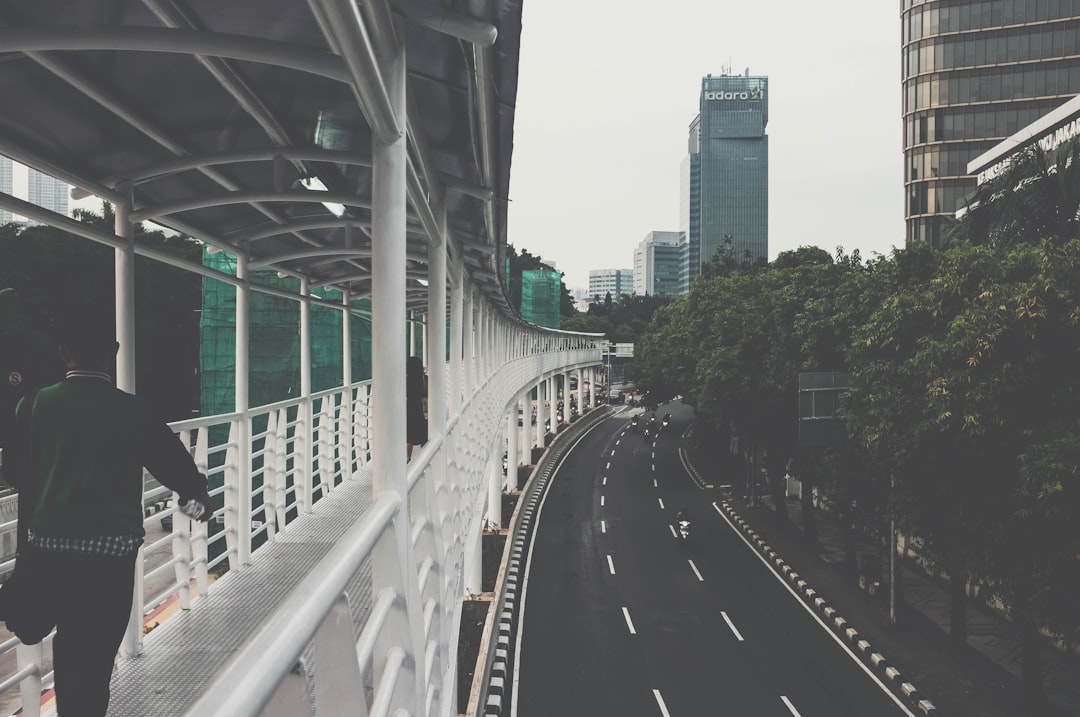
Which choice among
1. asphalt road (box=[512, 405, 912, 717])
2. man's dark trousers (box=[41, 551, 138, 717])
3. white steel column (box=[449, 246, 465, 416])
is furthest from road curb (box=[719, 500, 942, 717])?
man's dark trousers (box=[41, 551, 138, 717])

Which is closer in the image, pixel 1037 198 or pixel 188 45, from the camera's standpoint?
pixel 188 45

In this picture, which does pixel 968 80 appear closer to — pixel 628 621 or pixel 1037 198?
pixel 1037 198

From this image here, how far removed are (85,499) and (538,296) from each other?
47.3 m

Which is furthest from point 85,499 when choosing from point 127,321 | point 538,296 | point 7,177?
point 538,296

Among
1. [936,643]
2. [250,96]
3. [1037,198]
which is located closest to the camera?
[250,96]

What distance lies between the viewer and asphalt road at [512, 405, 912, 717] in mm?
13070

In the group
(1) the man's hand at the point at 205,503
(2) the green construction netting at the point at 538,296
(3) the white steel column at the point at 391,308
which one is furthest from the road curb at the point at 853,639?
(2) the green construction netting at the point at 538,296

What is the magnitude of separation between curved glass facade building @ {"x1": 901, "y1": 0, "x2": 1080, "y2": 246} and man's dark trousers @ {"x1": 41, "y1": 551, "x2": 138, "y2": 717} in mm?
47221

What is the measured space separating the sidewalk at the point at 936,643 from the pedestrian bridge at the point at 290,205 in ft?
34.1

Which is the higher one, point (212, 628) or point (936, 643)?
point (212, 628)

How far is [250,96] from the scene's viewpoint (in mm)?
3652

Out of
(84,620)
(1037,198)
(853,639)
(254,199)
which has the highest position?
(1037,198)

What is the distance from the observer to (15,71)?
3.18 m

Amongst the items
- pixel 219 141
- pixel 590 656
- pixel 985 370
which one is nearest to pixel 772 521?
pixel 590 656
